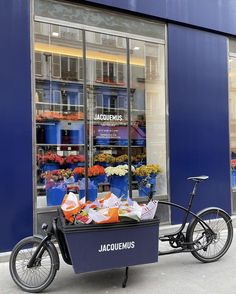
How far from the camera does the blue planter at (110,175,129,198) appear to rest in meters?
7.49

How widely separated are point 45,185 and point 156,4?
382 cm

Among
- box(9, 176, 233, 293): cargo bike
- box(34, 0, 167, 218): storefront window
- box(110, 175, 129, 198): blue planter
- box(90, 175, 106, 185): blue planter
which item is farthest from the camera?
box(110, 175, 129, 198): blue planter

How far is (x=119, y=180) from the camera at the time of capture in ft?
24.6

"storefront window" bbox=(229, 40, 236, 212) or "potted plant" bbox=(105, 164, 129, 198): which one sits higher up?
"storefront window" bbox=(229, 40, 236, 212)

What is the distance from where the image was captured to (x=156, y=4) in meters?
7.43

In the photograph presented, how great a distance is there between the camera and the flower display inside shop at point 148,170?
25.2 feet

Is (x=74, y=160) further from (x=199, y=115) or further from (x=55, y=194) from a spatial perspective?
(x=199, y=115)

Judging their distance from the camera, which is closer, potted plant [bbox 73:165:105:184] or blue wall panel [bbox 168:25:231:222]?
potted plant [bbox 73:165:105:184]

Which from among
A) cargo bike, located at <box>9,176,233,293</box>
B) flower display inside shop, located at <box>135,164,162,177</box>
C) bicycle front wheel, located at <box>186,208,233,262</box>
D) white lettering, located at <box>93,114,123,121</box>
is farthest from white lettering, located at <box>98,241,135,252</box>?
white lettering, located at <box>93,114,123,121</box>

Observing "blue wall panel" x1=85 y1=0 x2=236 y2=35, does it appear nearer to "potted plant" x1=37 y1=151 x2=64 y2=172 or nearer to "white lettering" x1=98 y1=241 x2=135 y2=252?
"potted plant" x1=37 y1=151 x2=64 y2=172

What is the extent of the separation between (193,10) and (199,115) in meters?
2.03

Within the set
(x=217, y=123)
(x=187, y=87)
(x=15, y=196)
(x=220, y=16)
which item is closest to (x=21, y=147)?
(x=15, y=196)

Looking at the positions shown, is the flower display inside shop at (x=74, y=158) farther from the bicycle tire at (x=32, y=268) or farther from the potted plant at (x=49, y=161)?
the bicycle tire at (x=32, y=268)

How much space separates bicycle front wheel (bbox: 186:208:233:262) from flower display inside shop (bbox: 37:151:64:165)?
258cm
